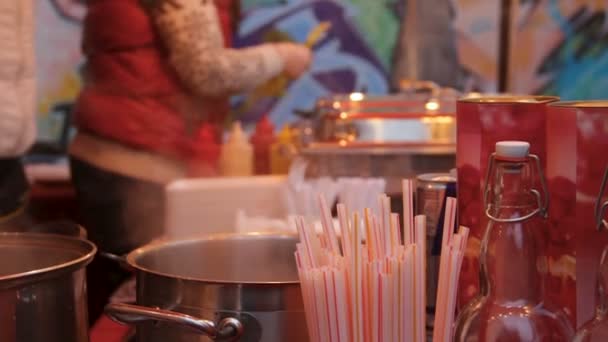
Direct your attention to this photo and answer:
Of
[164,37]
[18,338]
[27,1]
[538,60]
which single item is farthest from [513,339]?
[538,60]

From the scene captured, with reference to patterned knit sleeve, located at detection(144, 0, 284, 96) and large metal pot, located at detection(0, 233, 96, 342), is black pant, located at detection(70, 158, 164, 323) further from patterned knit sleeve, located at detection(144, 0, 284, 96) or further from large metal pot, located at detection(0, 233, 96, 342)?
large metal pot, located at detection(0, 233, 96, 342)

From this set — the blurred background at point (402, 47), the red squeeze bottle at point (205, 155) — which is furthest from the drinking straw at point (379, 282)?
the blurred background at point (402, 47)

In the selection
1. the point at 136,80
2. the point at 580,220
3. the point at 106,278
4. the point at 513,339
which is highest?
the point at 136,80

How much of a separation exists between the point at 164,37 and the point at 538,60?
1.62 metres

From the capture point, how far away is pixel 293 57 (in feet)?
7.85

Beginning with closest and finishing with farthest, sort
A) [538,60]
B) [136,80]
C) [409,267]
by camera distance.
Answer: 1. [409,267]
2. [136,80]
3. [538,60]

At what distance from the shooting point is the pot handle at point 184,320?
0.75 metres

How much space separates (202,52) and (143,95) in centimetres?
24

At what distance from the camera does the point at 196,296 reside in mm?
787

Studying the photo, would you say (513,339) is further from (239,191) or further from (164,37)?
(164,37)

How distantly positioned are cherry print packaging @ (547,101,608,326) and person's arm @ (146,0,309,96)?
4.39 ft

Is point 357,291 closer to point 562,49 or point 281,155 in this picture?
point 281,155

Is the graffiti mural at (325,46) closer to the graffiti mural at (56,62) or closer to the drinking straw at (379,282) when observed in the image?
the graffiti mural at (56,62)

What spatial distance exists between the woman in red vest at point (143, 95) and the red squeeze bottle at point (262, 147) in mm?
128
